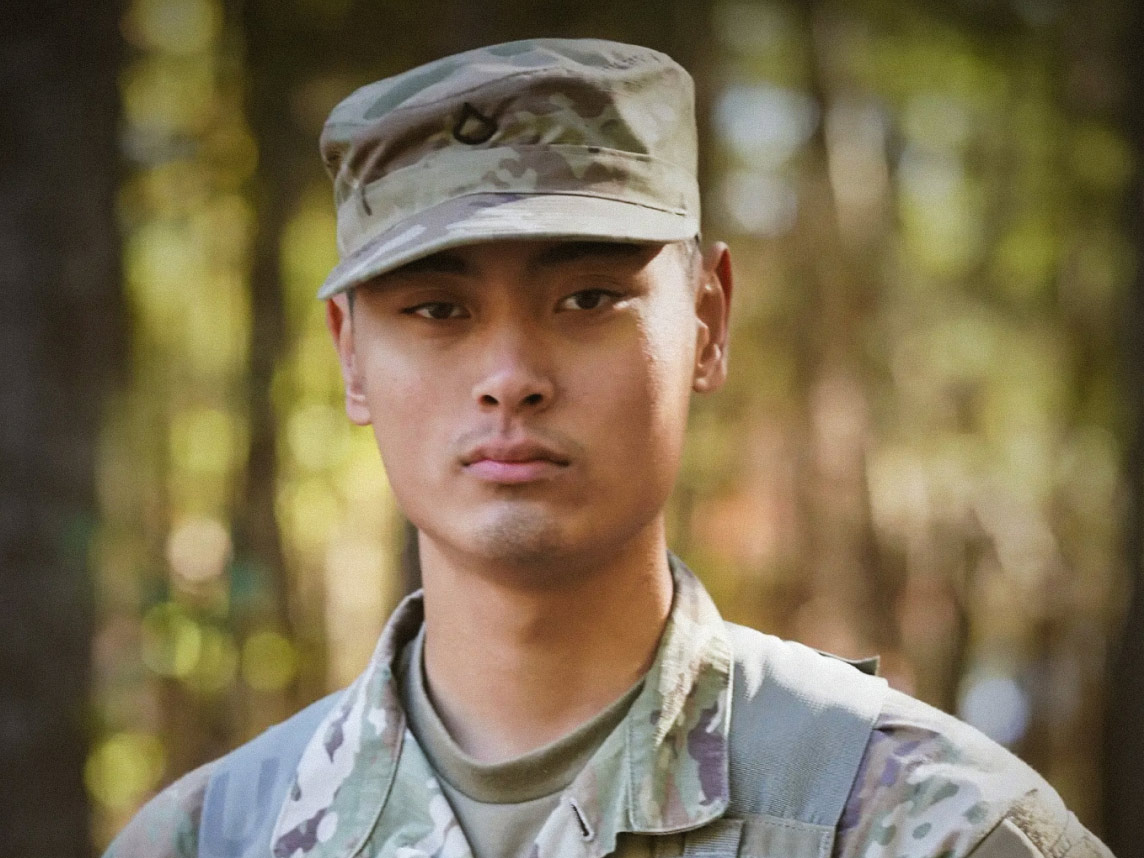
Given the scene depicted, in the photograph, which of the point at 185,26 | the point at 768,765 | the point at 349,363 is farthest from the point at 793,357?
the point at 768,765

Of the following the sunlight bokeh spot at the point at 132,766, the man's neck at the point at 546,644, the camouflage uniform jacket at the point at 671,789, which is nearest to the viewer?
the camouflage uniform jacket at the point at 671,789

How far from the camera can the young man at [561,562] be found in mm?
2061

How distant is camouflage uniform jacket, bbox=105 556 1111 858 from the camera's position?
2.01 meters

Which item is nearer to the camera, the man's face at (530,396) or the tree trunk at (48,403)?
the man's face at (530,396)

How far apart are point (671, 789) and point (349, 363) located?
895mm

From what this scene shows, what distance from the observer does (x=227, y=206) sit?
10.4 meters

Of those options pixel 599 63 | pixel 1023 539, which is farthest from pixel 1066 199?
pixel 599 63

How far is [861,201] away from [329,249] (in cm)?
415

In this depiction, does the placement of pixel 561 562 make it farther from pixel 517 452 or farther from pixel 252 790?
pixel 252 790

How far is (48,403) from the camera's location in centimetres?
502

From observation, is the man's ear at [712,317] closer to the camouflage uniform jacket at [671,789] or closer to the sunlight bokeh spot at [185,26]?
the camouflage uniform jacket at [671,789]

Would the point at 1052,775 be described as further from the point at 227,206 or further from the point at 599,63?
the point at 599,63

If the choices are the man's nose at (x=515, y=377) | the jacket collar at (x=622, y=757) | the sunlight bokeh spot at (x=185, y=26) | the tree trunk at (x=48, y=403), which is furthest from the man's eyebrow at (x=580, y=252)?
the sunlight bokeh spot at (x=185, y=26)

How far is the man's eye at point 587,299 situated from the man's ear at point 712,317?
27 centimetres
